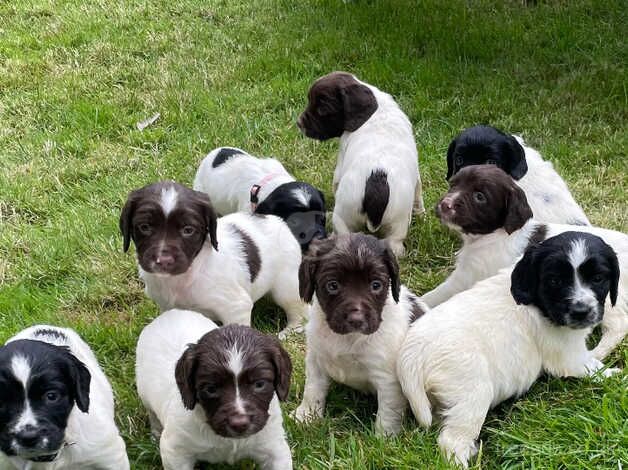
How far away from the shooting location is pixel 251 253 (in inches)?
208

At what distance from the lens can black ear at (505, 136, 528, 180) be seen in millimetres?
5574

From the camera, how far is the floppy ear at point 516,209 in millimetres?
4953

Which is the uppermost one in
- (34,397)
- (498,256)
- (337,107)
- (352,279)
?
(34,397)

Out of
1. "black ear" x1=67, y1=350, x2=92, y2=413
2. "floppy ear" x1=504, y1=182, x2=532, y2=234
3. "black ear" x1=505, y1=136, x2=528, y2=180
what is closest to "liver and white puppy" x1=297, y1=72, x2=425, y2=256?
"black ear" x1=505, y1=136, x2=528, y2=180

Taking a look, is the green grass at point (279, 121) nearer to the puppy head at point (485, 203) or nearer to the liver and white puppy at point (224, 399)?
the liver and white puppy at point (224, 399)

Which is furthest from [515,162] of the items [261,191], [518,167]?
[261,191]

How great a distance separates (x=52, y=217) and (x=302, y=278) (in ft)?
11.5

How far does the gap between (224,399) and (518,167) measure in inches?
117

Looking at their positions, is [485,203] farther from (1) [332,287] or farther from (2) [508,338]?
(1) [332,287]

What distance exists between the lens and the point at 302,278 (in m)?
4.34

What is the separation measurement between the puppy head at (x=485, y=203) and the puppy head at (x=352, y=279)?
3.08ft

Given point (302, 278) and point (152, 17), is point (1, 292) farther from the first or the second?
point (152, 17)

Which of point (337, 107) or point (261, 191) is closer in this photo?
point (261, 191)

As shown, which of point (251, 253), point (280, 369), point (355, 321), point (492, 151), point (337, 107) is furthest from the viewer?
point (337, 107)
